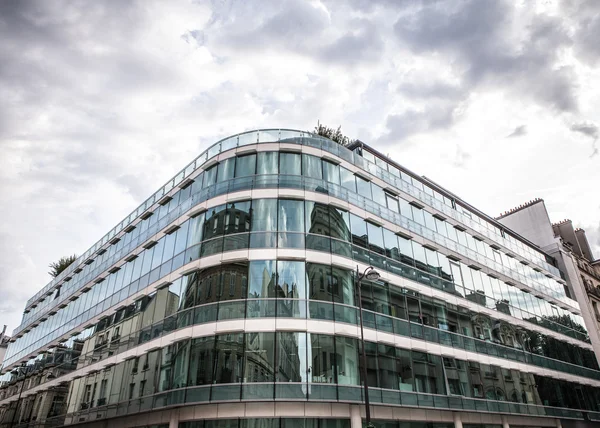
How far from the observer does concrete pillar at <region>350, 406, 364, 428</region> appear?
765 inches

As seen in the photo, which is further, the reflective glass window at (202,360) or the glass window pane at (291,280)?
the glass window pane at (291,280)

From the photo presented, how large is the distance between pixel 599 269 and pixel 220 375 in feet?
155

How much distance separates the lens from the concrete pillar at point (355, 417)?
1944 centimetres

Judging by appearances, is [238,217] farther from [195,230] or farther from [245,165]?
[245,165]

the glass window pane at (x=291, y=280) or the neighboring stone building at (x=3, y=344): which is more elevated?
the neighboring stone building at (x=3, y=344)

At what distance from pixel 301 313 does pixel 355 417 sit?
5044mm

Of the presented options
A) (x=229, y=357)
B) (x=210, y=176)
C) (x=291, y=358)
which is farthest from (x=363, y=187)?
(x=229, y=357)

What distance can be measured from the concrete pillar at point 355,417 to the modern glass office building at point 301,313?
6 cm

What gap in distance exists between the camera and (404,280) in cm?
2572

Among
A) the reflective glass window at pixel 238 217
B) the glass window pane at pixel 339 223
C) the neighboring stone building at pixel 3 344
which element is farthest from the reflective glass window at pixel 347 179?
the neighboring stone building at pixel 3 344

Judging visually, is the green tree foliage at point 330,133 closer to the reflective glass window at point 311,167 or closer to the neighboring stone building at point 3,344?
the reflective glass window at point 311,167

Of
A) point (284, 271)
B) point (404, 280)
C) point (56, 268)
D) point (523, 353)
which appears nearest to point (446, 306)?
point (404, 280)

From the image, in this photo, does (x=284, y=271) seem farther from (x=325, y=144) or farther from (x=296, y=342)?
(x=325, y=144)

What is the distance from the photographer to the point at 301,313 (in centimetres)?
2014
